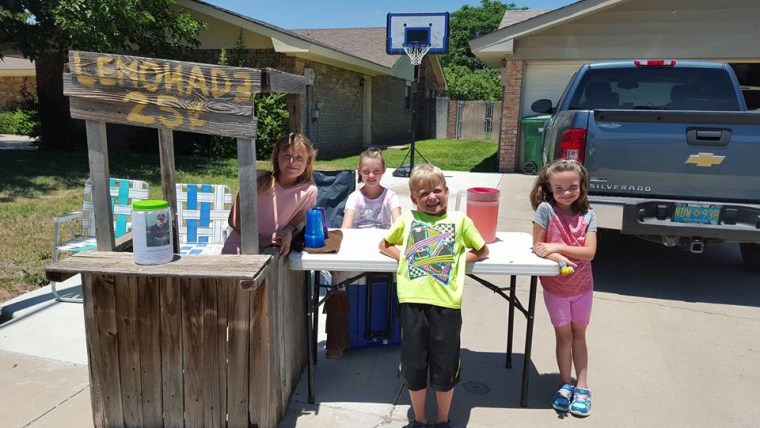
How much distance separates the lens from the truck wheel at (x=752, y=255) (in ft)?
18.2

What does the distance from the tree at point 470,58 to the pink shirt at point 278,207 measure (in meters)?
27.7

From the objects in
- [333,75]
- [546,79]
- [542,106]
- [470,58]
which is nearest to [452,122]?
[333,75]

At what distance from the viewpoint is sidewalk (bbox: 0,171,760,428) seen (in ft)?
9.60

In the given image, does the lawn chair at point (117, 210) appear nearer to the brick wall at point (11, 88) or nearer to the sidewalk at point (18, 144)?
the sidewalk at point (18, 144)

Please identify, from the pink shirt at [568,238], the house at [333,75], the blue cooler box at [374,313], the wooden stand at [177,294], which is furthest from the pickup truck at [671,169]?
the house at [333,75]

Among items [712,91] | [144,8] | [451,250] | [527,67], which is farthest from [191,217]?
[527,67]

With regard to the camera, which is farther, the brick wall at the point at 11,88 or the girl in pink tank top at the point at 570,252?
the brick wall at the point at 11,88

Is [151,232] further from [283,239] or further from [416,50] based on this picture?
[416,50]

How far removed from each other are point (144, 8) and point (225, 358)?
10728 millimetres

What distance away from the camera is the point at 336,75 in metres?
16.6

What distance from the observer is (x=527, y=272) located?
2.75 metres

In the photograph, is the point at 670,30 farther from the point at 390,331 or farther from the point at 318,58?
the point at 390,331

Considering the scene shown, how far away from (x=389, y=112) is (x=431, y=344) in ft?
67.8

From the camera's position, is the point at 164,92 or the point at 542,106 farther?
the point at 542,106
